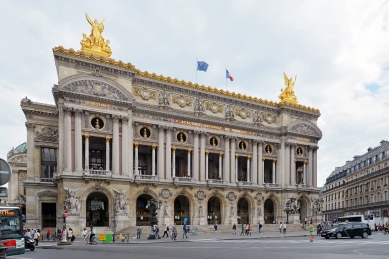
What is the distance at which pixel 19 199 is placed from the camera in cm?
7488

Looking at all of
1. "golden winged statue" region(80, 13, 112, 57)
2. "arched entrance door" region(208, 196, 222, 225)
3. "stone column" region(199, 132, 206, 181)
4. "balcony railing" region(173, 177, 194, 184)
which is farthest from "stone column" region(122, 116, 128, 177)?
"arched entrance door" region(208, 196, 222, 225)

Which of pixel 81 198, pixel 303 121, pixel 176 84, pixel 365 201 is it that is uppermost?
pixel 176 84

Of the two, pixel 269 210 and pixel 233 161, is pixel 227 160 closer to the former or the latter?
pixel 233 161

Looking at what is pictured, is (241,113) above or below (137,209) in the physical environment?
above

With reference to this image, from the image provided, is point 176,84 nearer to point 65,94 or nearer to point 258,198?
point 65,94

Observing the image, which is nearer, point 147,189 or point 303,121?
point 147,189

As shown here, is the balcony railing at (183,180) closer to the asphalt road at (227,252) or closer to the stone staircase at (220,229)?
the stone staircase at (220,229)

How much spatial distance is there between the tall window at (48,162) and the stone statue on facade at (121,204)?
10.7m

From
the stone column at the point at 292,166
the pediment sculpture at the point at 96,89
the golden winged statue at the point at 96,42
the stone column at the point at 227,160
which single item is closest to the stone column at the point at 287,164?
the stone column at the point at 292,166

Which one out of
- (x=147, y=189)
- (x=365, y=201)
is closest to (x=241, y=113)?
(x=147, y=189)

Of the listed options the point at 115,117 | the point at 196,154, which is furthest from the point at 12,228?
the point at 196,154

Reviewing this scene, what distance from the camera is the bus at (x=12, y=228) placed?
20.8 m

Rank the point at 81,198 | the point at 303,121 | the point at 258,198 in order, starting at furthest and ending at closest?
1. the point at 303,121
2. the point at 258,198
3. the point at 81,198

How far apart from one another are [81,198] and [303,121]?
1667 inches
